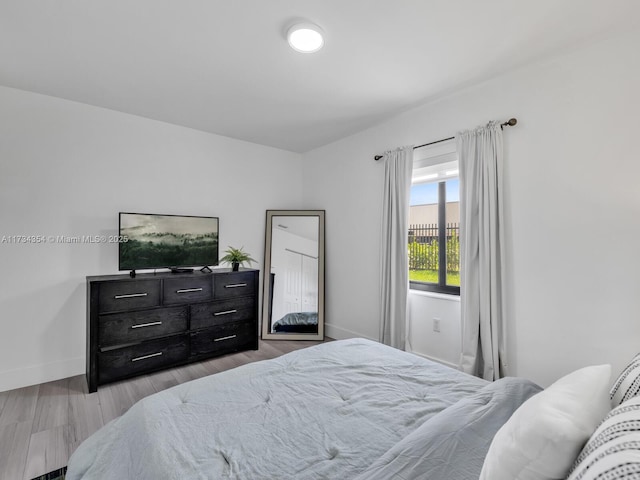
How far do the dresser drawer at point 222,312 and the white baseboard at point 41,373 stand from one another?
44.2 inches

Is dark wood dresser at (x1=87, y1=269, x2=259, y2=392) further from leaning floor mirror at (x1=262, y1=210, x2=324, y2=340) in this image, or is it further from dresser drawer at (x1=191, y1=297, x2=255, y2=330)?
leaning floor mirror at (x1=262, y1=210, x2=324, y2=340)

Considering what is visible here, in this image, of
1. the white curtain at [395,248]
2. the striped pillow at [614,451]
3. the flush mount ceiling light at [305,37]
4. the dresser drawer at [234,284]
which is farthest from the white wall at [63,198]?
the striped pillow at [614,451]

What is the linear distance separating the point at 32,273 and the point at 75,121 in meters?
1.51

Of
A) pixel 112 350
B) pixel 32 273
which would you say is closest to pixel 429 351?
pixel 112 350

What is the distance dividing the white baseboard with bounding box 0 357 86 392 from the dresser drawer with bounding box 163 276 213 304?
1052 mm

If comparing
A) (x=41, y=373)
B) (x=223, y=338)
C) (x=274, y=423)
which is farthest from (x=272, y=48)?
(x=41, y=373)

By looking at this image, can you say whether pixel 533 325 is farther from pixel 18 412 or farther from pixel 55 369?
pixel 55 369

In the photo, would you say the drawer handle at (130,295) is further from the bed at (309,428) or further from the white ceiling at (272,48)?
the white ceiling at (272,48)

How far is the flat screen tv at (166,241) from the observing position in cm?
308

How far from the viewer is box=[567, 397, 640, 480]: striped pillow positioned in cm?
49

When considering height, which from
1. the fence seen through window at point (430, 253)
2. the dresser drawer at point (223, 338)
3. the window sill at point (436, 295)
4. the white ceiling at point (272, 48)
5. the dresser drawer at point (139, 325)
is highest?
the white ceiling at point (272, 48)

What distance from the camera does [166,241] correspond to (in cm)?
330

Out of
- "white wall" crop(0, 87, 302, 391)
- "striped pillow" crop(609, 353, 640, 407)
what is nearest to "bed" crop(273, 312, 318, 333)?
"white wall" crop(0, 87, 302, 391)

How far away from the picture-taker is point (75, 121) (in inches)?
119
